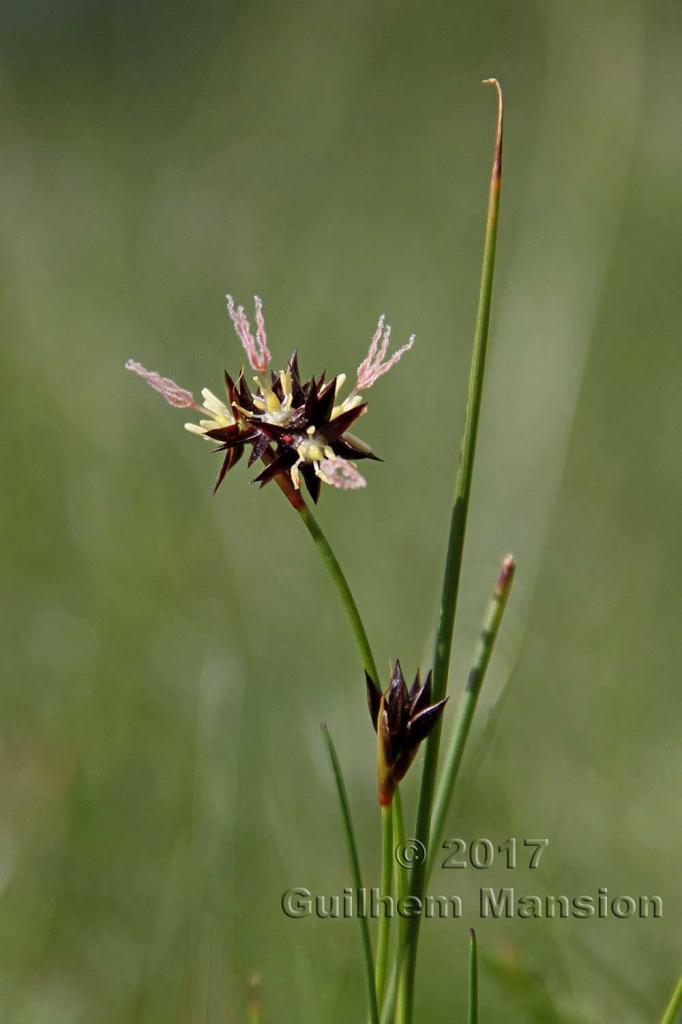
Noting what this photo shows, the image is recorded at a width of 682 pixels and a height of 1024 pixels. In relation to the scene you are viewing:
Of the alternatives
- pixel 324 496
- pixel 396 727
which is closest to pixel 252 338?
pixel 396 727

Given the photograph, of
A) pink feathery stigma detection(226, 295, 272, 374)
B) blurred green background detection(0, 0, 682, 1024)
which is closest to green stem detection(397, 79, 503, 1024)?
pink feathery stigma detection(226, 295, 272, 374)

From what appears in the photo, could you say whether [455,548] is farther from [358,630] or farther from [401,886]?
[401,886]

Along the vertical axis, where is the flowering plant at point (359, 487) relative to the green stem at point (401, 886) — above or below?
above

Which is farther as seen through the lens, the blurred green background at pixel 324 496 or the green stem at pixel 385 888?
the blurred green background at pixel 324 496

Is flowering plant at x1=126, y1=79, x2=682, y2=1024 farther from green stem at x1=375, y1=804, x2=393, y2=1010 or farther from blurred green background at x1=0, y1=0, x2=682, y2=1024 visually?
blurred green background at x1=0, y1=0, x2=682, y2=1024

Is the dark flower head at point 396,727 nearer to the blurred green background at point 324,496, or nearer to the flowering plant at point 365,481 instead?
the flowering plant at point 365,481

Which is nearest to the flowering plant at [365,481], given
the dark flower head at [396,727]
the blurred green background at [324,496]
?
the dark flower head at [396,727]

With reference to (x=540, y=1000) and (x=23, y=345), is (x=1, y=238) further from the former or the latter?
(x=540, y=1000)

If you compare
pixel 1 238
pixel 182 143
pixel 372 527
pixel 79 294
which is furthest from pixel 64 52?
pixel 372 527
